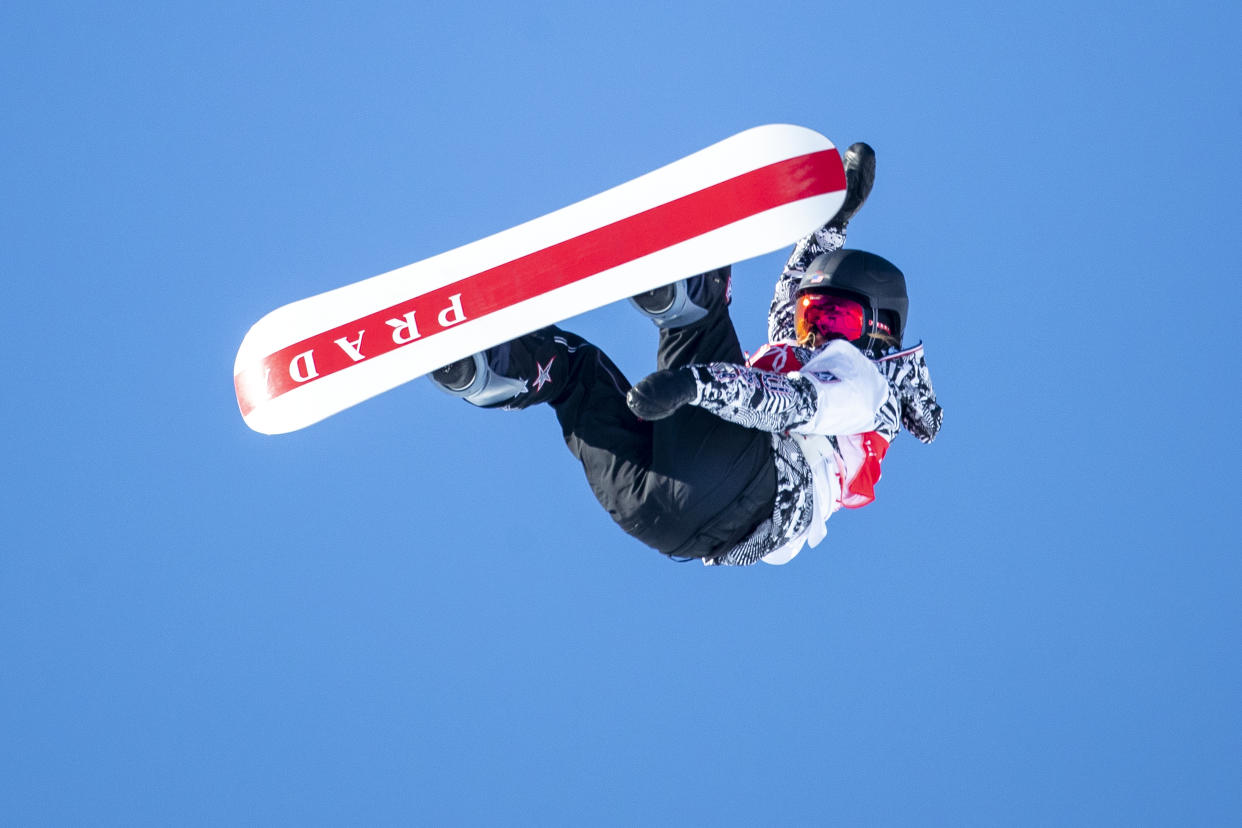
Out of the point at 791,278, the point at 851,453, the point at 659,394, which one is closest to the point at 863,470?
the point at 851,453

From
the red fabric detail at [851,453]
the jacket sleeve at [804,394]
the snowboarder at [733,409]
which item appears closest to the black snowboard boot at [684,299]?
the snowboarder at [733,409]

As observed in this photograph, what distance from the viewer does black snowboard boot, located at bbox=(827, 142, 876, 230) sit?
300 cm

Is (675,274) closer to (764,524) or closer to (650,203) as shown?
(650,203)

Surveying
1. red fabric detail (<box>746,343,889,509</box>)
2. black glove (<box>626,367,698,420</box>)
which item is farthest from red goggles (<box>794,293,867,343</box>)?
black glove (<box>626,367,698,420</box>)

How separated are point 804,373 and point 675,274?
33cm

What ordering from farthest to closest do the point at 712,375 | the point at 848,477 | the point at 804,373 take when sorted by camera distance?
the point at 848,477 → the point at 804,373 → the point at 712,375

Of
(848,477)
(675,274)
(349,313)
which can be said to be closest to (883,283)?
(848,477)

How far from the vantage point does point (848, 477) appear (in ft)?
9.45

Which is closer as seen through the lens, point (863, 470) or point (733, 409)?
point (733, 409)

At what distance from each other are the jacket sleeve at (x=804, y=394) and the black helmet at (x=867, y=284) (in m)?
0.23

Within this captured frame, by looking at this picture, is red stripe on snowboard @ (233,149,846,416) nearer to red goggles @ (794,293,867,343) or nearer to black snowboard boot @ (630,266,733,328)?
black snowboard boot @ (630,266,733,328)

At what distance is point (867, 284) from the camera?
2893 mm

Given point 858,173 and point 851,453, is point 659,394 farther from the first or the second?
point 858,173

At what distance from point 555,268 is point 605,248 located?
95mm
